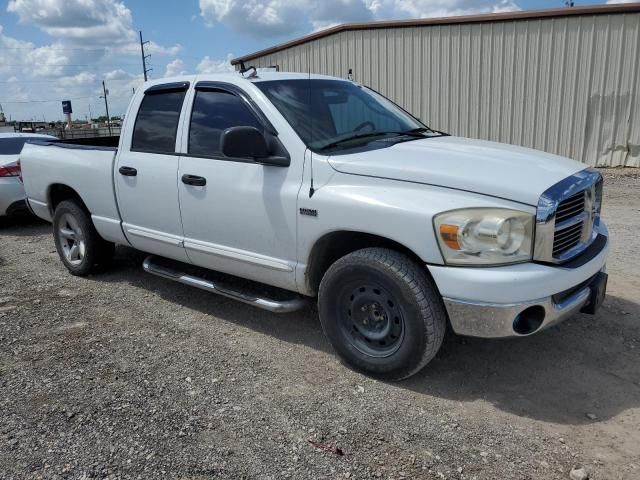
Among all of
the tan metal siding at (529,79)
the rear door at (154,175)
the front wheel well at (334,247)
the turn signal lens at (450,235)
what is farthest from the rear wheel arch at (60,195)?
the tan metal siding at (529,79)

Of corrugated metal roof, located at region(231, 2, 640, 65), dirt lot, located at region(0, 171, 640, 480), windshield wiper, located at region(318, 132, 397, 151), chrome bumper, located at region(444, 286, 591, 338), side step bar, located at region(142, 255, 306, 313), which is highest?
corrugated metal roof, located at region(231, 2, 640, 65)

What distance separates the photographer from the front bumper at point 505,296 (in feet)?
9.52

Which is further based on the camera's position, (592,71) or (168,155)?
(592,71)

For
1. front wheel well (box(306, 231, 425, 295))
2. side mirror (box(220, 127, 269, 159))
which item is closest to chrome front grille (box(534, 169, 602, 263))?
front wheel well (box(306, 231, 425, 295))

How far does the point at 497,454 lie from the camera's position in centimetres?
278

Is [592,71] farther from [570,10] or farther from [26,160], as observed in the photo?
[26,160]

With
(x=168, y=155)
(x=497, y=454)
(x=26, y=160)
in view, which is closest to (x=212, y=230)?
(x=168, y=155)

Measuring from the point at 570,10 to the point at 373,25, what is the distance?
4457mm

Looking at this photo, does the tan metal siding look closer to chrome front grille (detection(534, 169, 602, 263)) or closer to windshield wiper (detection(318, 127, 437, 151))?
windshield wiper (detection(318, 127, 437, 151))

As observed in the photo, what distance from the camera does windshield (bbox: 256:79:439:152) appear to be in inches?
150

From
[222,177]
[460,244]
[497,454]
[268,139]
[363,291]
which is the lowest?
[497,454]

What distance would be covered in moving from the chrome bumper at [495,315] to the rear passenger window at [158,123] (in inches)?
105

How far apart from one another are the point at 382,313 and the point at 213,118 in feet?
6.65

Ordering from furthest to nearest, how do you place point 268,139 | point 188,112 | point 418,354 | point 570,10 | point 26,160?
point 570,10 → point 26,160 → point 188,112 → point 268,139 → point 418,354
